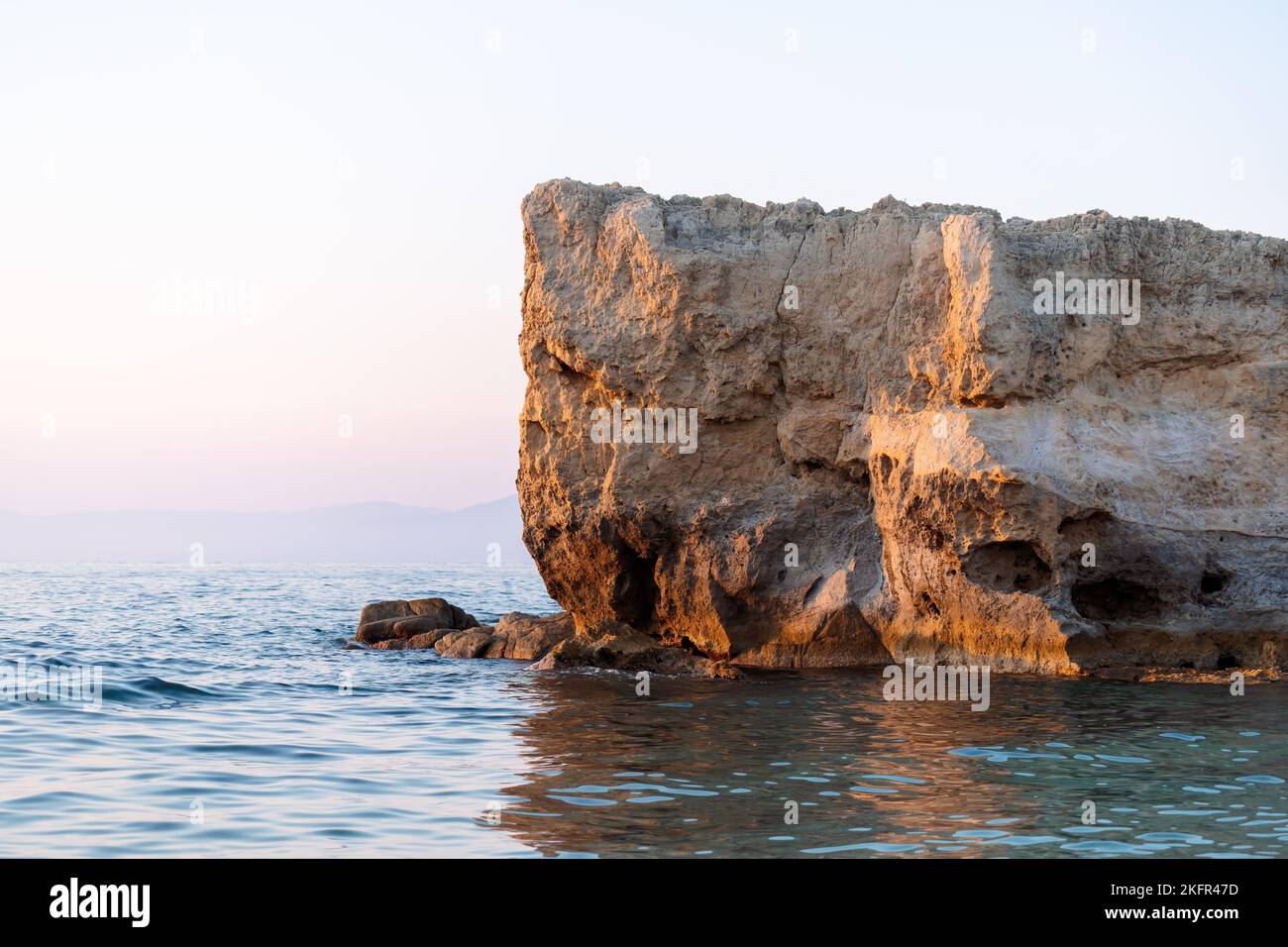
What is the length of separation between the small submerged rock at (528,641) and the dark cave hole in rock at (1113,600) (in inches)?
198

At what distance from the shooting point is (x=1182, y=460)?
18.3 m

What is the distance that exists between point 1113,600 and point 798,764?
888cm

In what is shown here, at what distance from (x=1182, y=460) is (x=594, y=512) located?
343 inches

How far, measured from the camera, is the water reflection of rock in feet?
29.7

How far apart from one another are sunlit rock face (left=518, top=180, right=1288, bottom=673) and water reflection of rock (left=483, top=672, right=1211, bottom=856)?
196cm

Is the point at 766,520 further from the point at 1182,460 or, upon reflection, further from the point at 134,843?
the point at 134,843

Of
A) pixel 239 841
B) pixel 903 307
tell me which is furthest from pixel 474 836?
pixel 903 307

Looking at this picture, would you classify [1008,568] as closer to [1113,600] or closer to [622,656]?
[1113,600]

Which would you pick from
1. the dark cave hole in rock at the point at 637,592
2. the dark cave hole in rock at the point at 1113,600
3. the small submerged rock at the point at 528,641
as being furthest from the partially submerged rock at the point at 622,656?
the dark cave hole in rock at the point at 1113,600

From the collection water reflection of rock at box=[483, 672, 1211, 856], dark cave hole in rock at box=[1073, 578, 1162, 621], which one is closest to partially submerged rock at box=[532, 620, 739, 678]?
water reflection of rock at box=[483, 672, 1211, 856]

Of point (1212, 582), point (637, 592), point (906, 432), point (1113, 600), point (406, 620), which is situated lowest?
point (406, 620)

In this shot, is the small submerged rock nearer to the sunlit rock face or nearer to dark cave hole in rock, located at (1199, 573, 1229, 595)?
the sunlit rock face

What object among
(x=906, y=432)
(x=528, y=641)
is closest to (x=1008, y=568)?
(x=906, y=432)

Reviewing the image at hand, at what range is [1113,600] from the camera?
18.7m
